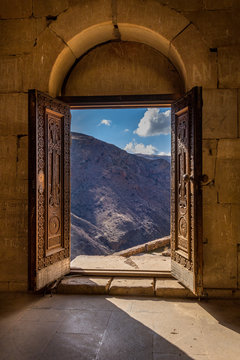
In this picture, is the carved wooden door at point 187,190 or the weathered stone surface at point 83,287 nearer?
the carved wooden door at point 187,190

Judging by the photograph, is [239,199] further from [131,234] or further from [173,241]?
[131,234]

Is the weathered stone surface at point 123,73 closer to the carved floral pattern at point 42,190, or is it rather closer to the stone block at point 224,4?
the carved floral pattern at point 42,190

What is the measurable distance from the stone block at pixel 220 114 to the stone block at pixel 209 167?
0.34ft

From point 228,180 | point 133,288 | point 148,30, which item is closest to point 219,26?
point 148,30

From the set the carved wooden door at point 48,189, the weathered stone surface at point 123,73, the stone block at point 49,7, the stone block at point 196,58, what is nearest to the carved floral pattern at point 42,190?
the carved wooden door at point 48,189

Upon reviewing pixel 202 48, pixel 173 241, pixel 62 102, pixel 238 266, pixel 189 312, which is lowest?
pixel 189 312

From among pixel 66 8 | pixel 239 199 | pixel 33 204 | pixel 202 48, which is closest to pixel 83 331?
pixel 33 204

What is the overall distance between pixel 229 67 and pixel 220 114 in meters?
0.63

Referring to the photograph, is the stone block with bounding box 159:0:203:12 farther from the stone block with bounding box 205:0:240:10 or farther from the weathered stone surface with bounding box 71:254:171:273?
the weathered stone surface with bounding box 71:254:171:273

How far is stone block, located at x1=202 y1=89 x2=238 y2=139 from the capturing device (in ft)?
11.2

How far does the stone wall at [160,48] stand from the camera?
340cm

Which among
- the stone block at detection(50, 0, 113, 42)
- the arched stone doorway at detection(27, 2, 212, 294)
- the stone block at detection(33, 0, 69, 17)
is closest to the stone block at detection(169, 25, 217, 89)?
the arched stone doorway at detection(27, 2, 212, 294)

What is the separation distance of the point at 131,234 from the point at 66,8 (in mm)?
21062

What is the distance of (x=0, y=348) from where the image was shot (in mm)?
2303
